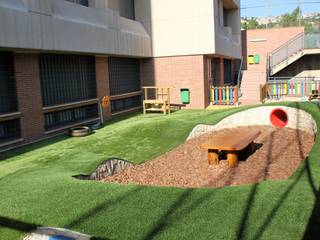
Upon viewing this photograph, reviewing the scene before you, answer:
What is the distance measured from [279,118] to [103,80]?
26.3ft

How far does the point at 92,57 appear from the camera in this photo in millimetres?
18031

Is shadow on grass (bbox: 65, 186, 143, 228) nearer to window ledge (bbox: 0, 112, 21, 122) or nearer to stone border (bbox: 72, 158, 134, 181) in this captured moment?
stone border (bbox: 72, 158, 134, 181)

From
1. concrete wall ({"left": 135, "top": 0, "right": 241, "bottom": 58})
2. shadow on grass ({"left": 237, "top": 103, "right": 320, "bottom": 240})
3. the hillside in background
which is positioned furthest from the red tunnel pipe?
the hillside in background

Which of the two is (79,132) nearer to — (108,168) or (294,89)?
(108,168)

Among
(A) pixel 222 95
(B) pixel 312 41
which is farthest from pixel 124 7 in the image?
(B) pixel 312 41

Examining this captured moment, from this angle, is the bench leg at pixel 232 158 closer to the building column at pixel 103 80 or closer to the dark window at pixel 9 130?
the dark window at pixel 9 130

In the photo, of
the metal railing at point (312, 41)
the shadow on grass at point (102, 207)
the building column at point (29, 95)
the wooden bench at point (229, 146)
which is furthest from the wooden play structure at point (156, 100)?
the metal railing at point (312, 41)

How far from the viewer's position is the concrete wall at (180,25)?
21.4 meters

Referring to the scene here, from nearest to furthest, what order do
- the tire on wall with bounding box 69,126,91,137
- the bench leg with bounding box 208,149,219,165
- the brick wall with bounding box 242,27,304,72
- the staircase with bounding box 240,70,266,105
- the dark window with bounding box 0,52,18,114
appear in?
the bench leg with bounding box 208,149,219,165 < the dark window with bounding box 0,52,18,114 < the tire on wall with bounding box 69,126,91,137 < the staircase with bounding box 240,70,266,105 < the brick wall with bounding box 242,27,304,72

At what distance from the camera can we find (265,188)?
720cm

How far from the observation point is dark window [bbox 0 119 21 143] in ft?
42.4

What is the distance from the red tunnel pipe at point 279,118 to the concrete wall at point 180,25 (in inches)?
259

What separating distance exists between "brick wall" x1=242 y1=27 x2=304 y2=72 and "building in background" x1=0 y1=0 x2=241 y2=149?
8.95 metres

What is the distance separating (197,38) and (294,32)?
715 inches
